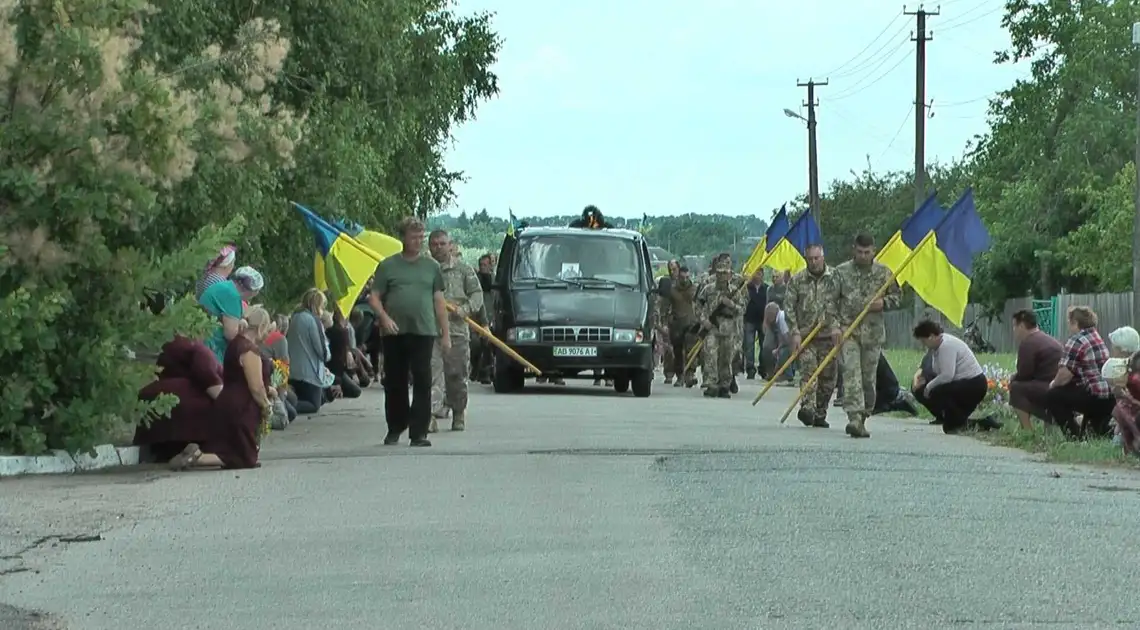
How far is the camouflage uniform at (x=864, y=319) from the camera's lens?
21188 millimetres

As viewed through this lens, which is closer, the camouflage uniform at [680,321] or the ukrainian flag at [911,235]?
the ukrainian flag at [911,235]

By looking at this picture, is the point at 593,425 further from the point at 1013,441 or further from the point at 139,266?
the point at 139,266

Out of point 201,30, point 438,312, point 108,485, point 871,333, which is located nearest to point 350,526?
point 108,485

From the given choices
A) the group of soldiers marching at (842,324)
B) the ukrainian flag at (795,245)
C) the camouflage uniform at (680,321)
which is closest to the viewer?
the group of soldiers marching at (842,324)

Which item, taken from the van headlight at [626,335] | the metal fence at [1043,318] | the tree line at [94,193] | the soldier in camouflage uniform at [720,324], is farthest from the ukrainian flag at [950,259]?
the metal fence at [1043,318]

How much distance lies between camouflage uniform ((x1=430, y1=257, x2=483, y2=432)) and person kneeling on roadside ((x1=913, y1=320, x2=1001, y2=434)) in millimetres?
4206

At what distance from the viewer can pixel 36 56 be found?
16.8 meters

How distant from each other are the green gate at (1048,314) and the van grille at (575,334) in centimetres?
3521

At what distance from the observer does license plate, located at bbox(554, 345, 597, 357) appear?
102 ft

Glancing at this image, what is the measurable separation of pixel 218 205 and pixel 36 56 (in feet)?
11.3

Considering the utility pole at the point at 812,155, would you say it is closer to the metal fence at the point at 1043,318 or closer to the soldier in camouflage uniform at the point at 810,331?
the metal fence at the point at 1043,318

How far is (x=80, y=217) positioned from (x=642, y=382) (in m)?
15.5

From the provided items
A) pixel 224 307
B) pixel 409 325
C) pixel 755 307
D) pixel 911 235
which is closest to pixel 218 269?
pixel 224 307

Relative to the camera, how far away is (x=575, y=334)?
31078mm
